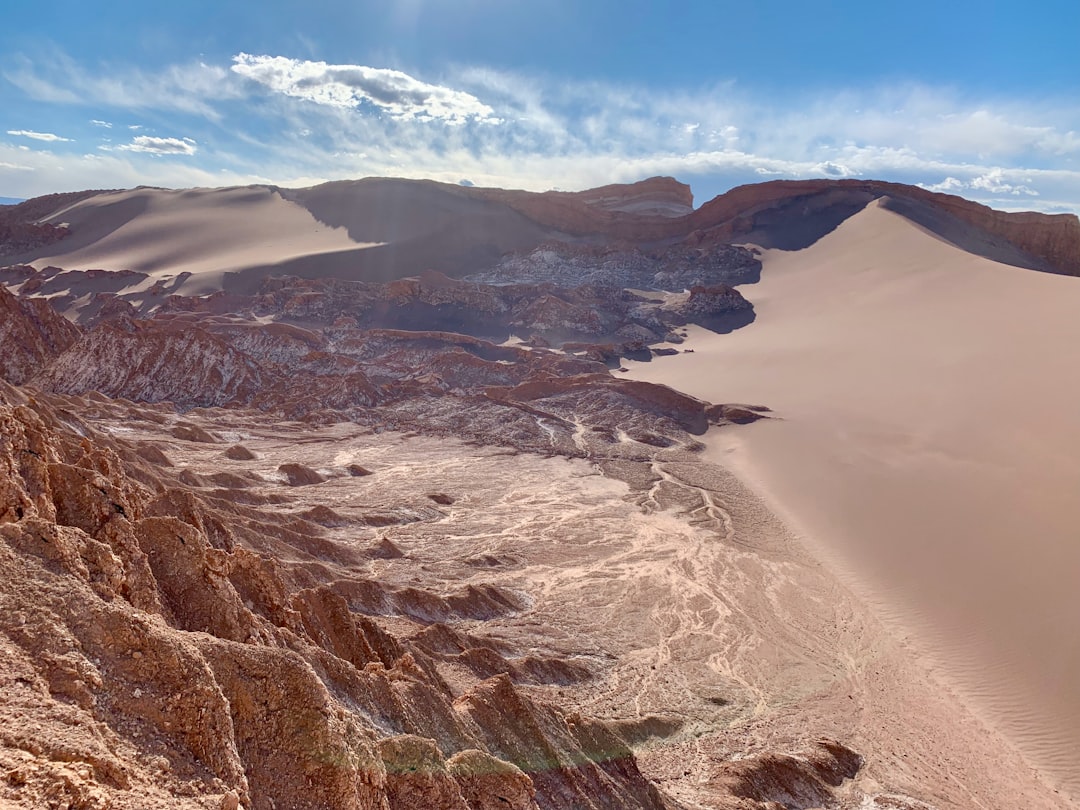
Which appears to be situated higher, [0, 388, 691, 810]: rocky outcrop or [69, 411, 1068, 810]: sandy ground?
[0, 388, 691, 810]: rocky outcrop

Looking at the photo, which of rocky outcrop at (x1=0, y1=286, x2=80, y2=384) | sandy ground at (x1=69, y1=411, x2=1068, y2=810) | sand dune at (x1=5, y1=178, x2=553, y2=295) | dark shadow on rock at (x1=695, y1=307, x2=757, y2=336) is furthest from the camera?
sand dune at (x1=5, y1=178, x2=553, y2=295)

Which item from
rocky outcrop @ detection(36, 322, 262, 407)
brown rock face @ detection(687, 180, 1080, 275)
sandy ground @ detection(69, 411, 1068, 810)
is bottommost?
sandy ground @ detection(69, 411, 1068, 810)

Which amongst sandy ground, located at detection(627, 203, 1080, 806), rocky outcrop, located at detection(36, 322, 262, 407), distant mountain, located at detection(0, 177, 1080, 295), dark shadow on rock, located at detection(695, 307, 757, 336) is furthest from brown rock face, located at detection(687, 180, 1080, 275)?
rocky outcrop, located at detection(36, 322, 262, 407)

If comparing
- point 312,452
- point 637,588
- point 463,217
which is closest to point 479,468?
point 312,452

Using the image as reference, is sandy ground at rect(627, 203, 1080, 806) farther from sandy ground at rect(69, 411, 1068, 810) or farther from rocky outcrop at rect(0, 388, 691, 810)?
rocky outcrop at rect(0, 388, 691, 810)

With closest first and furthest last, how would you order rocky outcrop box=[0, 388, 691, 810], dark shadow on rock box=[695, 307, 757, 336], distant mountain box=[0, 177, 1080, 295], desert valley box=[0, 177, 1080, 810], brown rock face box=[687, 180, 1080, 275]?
rocky outcrop box=[0, 388, 691, 810] < desert valley box=[0, 177, 1080, 810] < dark shadow on rock box=[695, 307, 757, 336] < brown rock face box=[687, 180, 1080, 275] < distant mountain box=[0, 177, 1080, 295]

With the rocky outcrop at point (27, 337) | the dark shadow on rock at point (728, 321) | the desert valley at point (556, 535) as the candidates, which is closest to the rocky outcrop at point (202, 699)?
the desert valley at point (556, 535)

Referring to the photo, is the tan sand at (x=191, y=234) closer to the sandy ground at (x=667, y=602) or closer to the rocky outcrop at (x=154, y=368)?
the rocky outcrop at (x=154, y=368)
